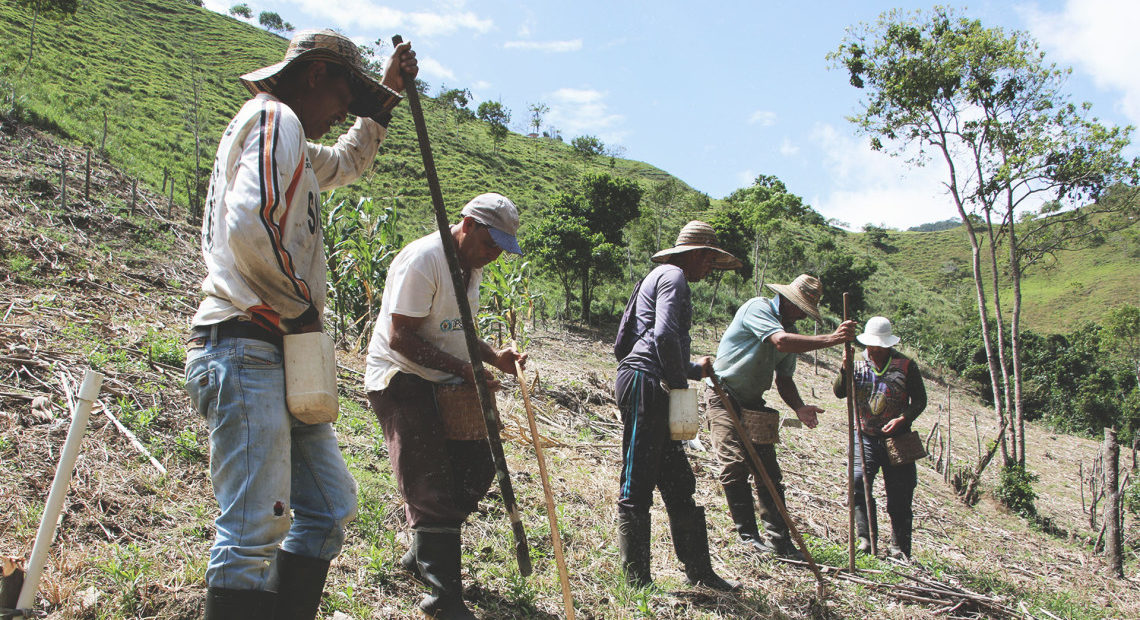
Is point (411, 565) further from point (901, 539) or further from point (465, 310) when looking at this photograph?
point (901, 539)

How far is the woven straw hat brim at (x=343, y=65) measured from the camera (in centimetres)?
188

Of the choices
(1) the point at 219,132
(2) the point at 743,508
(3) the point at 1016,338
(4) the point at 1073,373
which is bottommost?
(2) the point at 743,508

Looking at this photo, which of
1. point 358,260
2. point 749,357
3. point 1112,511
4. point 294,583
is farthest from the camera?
point 358,260

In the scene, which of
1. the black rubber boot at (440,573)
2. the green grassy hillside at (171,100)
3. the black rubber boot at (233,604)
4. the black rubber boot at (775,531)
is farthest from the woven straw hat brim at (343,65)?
the green grassy hillside at (171,100)

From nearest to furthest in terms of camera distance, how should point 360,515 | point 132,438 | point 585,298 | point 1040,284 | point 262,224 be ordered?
point 262,224 → point 360,515 → point 132,438 → point 585,298 → point 1040,284

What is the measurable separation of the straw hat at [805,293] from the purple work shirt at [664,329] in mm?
1066

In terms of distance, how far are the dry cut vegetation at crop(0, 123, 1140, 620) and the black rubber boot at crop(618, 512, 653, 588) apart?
0.09 meters

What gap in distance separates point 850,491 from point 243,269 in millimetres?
4049

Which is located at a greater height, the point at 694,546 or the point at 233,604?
the point at 233,604

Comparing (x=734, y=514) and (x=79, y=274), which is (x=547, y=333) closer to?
(x=79, y=274)

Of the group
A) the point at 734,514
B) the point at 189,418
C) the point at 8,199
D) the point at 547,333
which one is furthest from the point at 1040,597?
the point at 547,333

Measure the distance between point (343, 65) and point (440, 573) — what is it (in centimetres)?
184

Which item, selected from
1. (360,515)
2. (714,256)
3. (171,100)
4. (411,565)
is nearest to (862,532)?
(714,256)

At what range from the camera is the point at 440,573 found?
2.49 m
